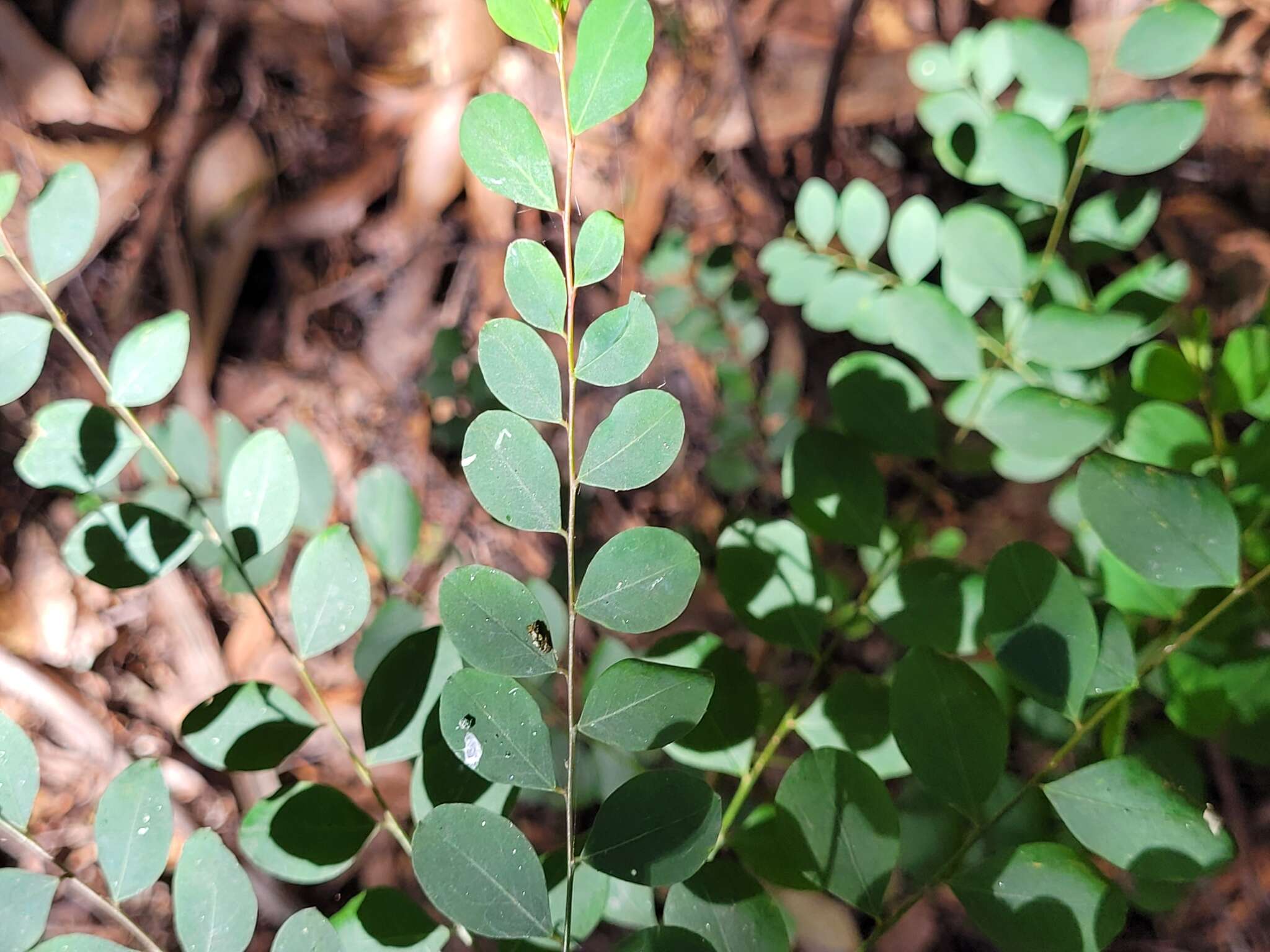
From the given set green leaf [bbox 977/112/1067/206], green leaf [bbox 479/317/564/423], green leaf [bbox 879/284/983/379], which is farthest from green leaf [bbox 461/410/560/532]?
green leaf [bbox 977/112/1067/206]

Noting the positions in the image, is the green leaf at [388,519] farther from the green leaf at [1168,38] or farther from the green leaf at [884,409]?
the green leaf at [1168,38]

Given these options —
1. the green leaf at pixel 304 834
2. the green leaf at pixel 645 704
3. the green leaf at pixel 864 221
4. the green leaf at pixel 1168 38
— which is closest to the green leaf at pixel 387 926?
the green leaf at pixel 304 834

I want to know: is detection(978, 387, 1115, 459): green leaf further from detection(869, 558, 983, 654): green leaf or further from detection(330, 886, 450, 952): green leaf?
detection(330, 886, 450, 952): green leaf

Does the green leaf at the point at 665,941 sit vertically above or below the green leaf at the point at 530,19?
below

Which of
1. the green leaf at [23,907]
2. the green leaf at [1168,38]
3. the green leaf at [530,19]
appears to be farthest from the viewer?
the green leaf at [1168,38]

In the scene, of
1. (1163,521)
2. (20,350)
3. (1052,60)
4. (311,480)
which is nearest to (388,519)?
(311,480)

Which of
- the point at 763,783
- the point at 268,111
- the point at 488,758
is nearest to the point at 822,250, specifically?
the point at 763,783

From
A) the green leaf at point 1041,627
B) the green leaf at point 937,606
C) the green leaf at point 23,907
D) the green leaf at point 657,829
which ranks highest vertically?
the green leaf at point 1041,627
